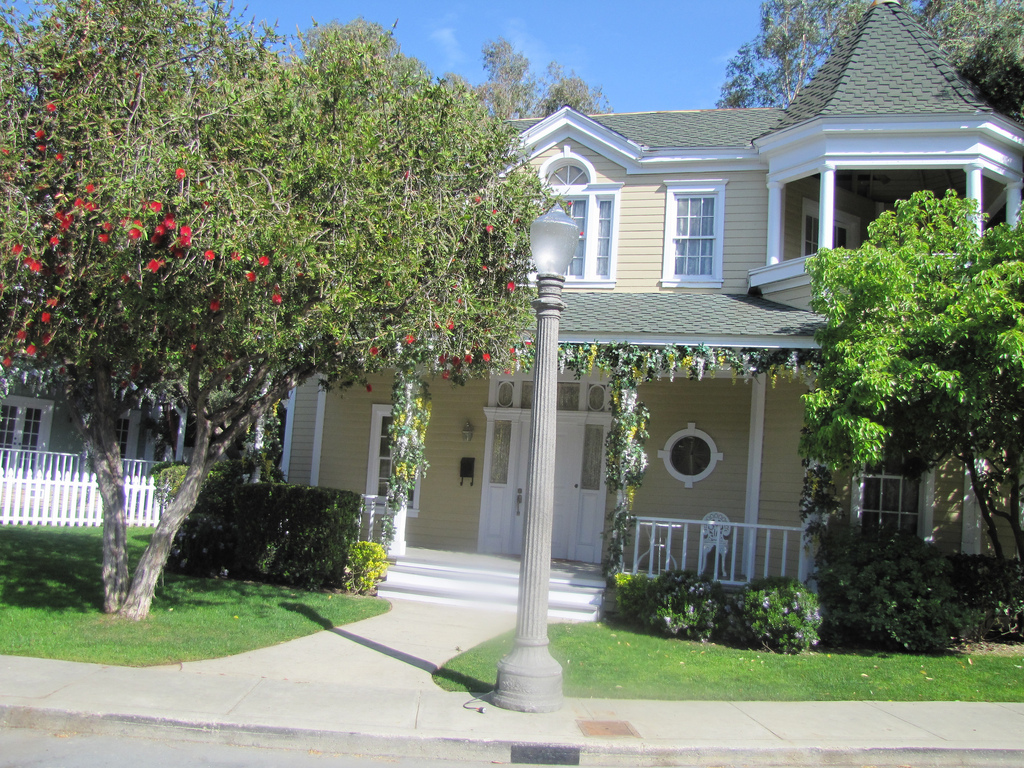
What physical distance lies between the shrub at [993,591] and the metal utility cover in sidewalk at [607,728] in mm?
5133

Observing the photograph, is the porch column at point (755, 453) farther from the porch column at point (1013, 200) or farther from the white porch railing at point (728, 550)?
the porch column at point (1013, 200)

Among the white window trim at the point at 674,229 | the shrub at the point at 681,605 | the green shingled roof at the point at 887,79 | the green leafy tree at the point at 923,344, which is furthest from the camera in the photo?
the white window trim at the point at 674,229

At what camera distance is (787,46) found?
2639 cm

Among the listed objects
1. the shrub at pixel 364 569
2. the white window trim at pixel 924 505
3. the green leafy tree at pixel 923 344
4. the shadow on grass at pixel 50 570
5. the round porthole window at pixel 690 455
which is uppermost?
the green leafy tree at pixel 923 344

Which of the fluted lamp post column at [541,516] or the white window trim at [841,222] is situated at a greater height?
the white window trim at [841,222]

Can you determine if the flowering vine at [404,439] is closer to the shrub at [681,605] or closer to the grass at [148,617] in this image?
the grass at [148,617]

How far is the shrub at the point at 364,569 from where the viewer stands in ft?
34.6

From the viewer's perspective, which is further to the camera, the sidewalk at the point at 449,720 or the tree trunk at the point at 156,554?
the tree trunk at the point at 156,554

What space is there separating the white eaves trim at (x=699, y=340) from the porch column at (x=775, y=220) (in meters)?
2.69

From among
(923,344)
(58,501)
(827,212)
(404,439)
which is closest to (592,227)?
(827,212)

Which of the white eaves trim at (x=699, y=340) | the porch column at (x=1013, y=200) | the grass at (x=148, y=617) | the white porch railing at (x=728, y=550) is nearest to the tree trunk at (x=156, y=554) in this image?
the grass at (x=148, y=617)

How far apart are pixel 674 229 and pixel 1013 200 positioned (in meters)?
4.73

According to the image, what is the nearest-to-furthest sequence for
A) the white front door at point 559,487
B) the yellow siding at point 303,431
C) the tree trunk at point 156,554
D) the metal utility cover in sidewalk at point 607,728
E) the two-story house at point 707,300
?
the metal utility cover in sidewalk at point 607,728
the tree trunk at point 156,554
the two-story house at point 707,300
the white front door at point 559,487
the yellow siding at point 303,431

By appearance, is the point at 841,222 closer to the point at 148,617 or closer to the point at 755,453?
the point at 755,453
